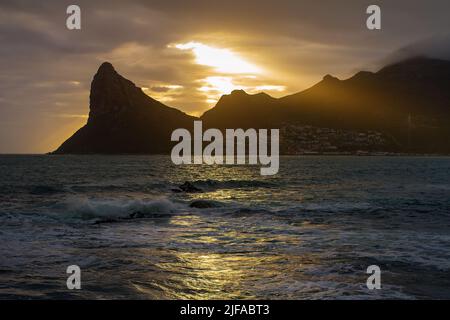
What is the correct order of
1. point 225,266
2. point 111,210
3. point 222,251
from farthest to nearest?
1. point 111,210
2. point 222,251
3. point 225,266

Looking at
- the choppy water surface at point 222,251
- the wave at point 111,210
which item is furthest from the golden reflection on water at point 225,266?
the wave at point 111,210

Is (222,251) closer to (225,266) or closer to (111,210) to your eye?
(225,266)

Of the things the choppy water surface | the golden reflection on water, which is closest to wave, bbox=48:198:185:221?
the choppy water surface

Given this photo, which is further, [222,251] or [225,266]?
[222,251]

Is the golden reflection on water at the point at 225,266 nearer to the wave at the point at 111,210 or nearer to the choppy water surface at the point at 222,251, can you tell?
the choppy water surface at the point at 222,251

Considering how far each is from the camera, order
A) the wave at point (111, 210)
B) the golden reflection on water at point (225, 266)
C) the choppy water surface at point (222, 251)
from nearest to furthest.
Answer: the golden reflection on water at point (225, 266)
the choppy water surface at point (222, 251)
the wave at point (111, 210)

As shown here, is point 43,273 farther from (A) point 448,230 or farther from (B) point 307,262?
(A) point 448,230

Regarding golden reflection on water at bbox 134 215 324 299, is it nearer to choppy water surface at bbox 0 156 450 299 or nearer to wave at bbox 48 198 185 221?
choppy water surface at bbox 0 156 450 299

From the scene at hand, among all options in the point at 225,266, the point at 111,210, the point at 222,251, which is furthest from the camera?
the point at 111,210

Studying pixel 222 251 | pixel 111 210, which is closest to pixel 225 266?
pixel 222 251

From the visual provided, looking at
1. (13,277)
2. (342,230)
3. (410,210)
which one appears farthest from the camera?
(410,210)
